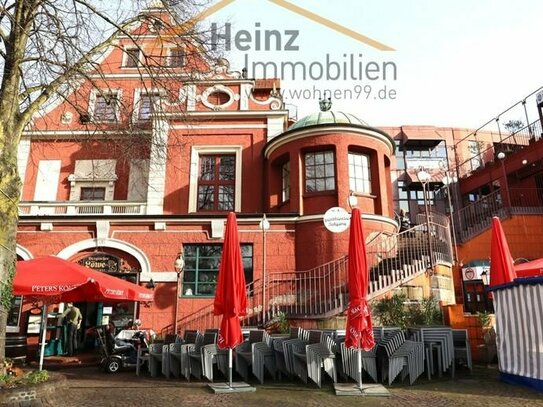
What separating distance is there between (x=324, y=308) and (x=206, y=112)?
9951mm

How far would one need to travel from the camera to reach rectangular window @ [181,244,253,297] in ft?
47.2

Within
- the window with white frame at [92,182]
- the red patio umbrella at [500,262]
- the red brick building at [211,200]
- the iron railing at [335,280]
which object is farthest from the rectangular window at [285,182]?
the red patio umbrella at [500,262]

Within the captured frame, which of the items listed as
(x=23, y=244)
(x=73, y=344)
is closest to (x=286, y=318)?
(x=73, y=344)

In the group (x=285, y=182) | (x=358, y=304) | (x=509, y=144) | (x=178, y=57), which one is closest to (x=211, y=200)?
(x=285, y=182)

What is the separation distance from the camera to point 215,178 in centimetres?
1741

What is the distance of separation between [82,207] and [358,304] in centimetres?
1281

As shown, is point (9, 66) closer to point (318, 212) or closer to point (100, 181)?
point (318, 212)

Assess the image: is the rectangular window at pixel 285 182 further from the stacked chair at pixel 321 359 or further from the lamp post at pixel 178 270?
the stacked chair at pixel 321 359

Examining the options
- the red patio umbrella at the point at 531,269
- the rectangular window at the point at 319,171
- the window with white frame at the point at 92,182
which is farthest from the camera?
the window with white frame at the point at 92,182

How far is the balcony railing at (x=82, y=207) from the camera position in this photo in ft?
52.9

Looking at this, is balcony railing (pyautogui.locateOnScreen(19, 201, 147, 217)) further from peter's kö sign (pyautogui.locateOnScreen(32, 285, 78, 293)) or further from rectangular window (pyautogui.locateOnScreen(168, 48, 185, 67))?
peter's kö sign (pyautogui.locateOnScreen(32, 285, 78, 293))

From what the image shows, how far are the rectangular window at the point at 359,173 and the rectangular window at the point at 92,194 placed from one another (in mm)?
10894

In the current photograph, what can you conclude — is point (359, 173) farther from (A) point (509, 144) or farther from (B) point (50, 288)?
(A) point (509, 144)

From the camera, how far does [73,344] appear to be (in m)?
13.1
